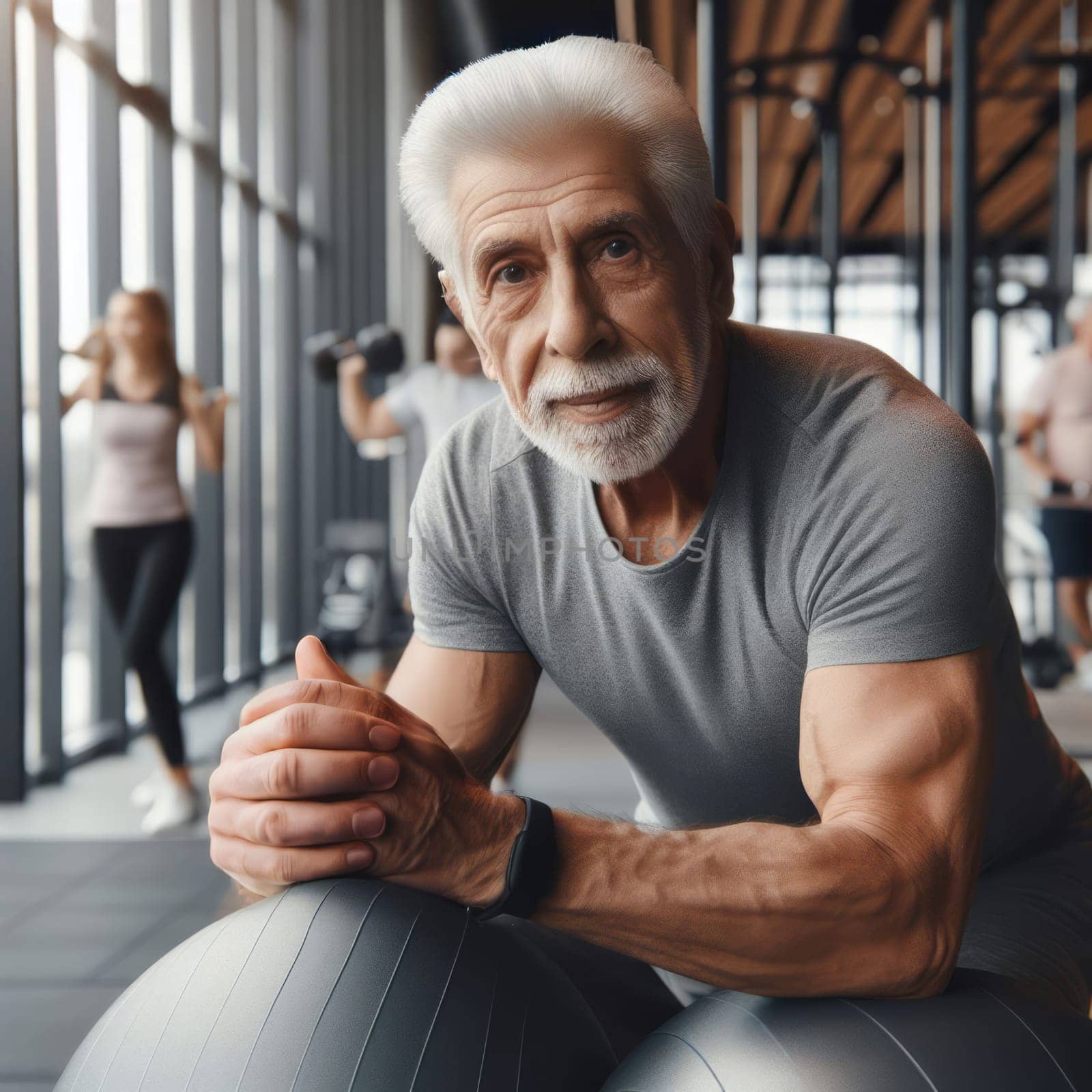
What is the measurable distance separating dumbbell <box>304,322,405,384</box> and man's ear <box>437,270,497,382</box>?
3.44m

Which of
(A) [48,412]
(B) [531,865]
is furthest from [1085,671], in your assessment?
(B) [531,865]

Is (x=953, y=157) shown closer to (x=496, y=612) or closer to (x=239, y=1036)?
(x=496, y=612)

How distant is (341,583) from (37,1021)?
447cm

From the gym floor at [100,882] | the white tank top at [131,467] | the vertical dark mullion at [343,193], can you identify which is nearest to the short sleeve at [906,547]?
the gym floor at [100,882]

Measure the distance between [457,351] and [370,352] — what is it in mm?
1135

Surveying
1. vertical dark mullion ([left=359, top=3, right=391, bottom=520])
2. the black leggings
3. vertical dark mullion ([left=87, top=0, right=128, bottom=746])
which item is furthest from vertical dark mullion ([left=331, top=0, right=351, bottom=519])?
the black leggings

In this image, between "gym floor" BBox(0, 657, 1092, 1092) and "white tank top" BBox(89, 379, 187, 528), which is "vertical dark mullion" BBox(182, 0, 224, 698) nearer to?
"gym floor" BBox(0, 657, 1092, 1092)

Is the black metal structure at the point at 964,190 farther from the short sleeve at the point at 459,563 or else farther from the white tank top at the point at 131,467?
the short sleeve at the point at 459,563

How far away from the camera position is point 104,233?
4.02 metres

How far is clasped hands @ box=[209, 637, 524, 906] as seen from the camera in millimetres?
837

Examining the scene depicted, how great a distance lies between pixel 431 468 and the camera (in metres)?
1.23

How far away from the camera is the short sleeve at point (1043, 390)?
4355 mm

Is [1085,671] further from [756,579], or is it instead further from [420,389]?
[756,579]

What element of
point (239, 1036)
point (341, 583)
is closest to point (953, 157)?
point (239, 1036)
